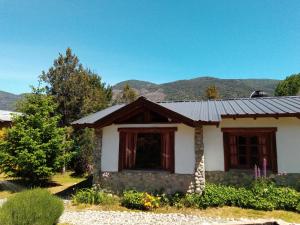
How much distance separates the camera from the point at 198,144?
37.8 ft

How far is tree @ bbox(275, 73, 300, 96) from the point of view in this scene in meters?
47.7

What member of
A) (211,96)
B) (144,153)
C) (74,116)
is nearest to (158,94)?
(211,96)

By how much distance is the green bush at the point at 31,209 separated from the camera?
6.88 metres

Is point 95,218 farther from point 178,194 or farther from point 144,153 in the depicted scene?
point 144,153

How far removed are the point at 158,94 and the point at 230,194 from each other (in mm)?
81559

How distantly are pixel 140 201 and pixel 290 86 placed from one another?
4760 centimetres

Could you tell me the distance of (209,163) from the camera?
39.3 ft

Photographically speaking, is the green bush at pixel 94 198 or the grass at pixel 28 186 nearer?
the green bush at pixel 94 198

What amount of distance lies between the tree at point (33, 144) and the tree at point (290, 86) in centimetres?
4439

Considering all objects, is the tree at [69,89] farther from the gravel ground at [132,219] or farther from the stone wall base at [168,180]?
the gravel ground at [132,219]

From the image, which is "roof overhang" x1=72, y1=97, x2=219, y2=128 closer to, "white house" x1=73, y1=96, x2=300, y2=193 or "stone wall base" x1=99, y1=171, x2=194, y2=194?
"white house" x1=73, y1=96, x2=300, y2=193

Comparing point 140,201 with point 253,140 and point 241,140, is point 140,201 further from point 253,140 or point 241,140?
point 253,140

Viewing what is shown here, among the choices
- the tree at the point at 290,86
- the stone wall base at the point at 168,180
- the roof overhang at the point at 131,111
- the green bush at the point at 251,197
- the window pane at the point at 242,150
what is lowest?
the green bush at the point at 251,197

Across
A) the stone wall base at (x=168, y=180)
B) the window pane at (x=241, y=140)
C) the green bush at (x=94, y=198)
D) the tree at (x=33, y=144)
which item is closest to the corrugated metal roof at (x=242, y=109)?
the window pane at (x=241, y=140)
